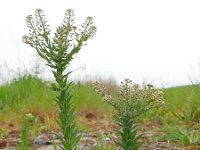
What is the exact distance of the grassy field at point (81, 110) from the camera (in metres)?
4.33

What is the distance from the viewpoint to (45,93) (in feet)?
25.4

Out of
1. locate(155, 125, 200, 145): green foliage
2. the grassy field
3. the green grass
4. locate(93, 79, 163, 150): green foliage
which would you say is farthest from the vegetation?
the green grass

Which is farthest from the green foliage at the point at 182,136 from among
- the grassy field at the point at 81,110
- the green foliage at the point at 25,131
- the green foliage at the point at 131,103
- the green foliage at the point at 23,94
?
the green foliage at the point at 23,94

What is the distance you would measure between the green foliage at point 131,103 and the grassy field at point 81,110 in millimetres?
2127

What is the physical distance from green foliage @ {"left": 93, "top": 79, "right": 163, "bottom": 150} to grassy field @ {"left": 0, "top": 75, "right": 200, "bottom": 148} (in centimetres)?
213

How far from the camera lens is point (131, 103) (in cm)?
174

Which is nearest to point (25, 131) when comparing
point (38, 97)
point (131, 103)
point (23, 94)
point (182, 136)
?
point (131, 103)

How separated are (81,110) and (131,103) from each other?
5.17 metres

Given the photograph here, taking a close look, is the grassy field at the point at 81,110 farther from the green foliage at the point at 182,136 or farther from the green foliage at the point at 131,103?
the green foliage at the point at 131,103

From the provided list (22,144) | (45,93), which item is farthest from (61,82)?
(45,93)

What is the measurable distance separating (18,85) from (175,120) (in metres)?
4.06

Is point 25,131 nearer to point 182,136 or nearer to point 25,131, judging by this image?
point 25,131

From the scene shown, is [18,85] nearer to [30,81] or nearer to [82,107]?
[30,81]

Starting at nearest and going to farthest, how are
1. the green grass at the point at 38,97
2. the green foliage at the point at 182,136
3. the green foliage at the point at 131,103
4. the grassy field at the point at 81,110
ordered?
the green foliage at the point at 131,103 → the green foliage at the point at 182,136 → the grassy field at the point at 81,110 → the green grass at the point at 38,97
